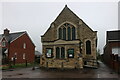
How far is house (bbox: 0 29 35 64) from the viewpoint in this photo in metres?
35.8

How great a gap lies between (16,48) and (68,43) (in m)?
18.4

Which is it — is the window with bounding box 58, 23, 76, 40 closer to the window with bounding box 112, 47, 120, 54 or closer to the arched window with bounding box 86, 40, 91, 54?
the arched window with bounding box 86, 40, 91, 54

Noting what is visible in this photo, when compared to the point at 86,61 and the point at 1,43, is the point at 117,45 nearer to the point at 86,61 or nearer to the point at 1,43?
the point at 86,61

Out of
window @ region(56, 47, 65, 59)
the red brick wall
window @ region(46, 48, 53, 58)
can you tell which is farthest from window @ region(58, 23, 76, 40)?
the red brick wall

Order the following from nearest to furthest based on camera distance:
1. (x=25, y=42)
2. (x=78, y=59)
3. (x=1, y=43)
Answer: (x=78, y=59)
(x=1, y=43)
(x=25, y=42)

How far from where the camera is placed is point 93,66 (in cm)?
2370

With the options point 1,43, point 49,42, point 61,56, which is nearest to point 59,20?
point 49,42

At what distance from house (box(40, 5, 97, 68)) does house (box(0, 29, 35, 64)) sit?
11.4 metres

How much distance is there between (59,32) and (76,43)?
14.6ft

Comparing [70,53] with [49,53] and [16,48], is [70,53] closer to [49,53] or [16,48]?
[49,53]

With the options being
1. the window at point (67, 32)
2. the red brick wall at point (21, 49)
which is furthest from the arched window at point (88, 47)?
the red brick wall at point (21, 49)

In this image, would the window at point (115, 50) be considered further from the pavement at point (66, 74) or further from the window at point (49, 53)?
the window at point (49, 53)

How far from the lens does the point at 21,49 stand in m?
39.8

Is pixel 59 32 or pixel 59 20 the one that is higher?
pixel 59 20
